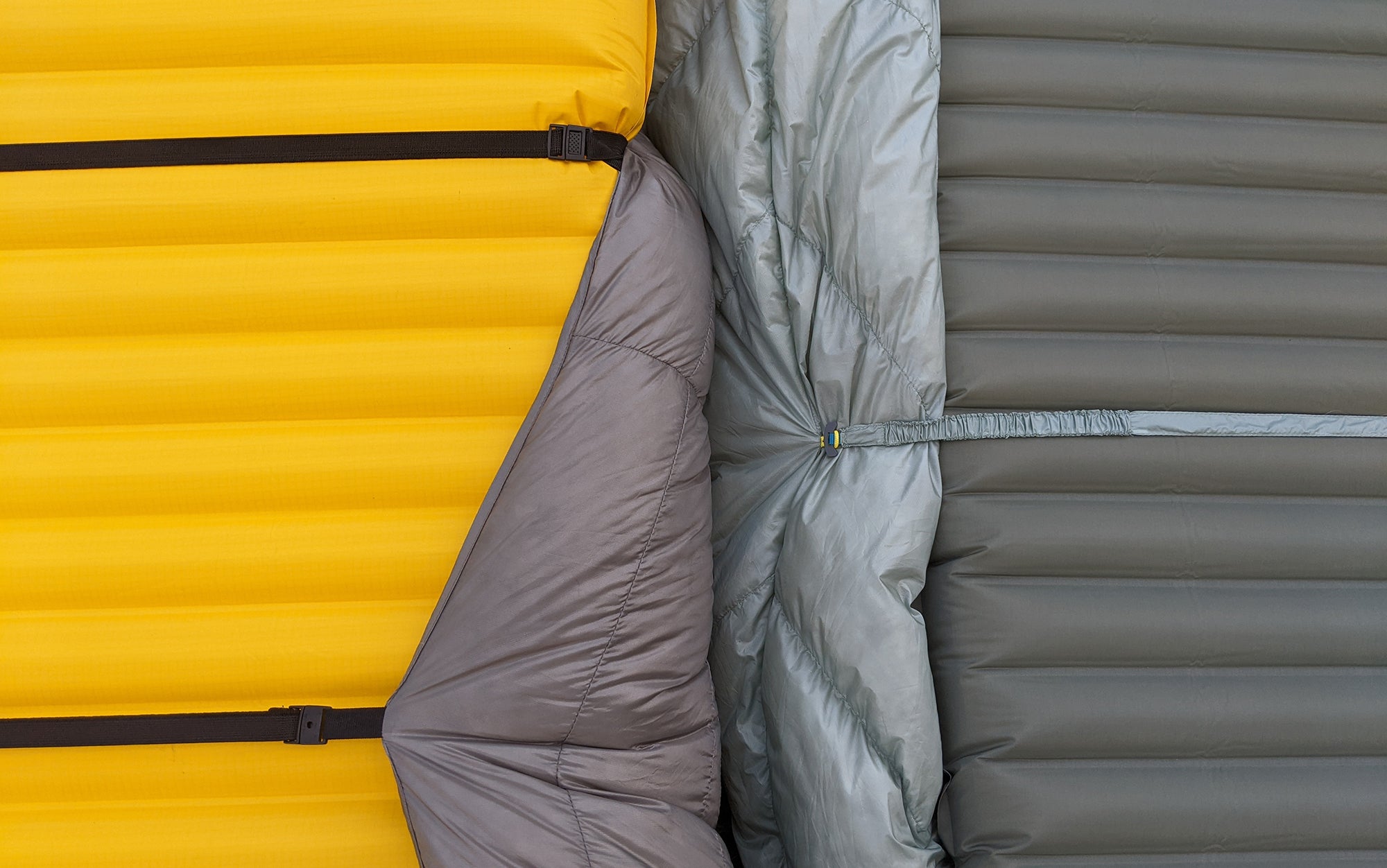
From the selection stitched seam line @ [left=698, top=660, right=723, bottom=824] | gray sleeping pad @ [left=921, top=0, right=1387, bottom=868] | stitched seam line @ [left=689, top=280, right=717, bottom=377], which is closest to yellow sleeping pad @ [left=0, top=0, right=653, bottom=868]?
stitched seam line @ [left=689, top=280, right=717, bottom=377]

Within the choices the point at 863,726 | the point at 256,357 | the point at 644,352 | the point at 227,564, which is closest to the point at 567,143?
the point at 644,352

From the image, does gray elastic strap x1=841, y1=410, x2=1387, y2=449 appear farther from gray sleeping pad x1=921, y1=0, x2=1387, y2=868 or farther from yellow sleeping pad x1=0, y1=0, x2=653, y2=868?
yellow sleeping pad x1=0, y1=0, x2=653, y2=868

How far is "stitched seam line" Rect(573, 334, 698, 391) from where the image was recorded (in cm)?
76

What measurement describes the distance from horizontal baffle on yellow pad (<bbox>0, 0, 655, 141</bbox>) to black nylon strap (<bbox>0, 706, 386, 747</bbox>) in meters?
0.46

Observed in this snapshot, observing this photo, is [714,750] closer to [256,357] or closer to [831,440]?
[831,440]

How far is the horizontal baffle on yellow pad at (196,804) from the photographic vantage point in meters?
0.73

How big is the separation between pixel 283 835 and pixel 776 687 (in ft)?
1.36

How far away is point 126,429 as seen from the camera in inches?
30.6

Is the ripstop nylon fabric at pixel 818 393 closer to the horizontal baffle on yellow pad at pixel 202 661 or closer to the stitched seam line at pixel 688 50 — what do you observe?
the stitched seam line at pixel 688 50

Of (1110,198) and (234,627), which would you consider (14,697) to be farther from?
(1110,198)

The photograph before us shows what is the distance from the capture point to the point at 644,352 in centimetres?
78

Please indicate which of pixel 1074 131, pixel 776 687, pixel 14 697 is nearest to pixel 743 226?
pixel 1074 131

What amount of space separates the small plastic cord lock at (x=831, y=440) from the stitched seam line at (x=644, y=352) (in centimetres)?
13

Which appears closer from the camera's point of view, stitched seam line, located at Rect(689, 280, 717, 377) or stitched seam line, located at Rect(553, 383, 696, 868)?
stitched seam line, located at Rect(553, 383, 696, 868)
